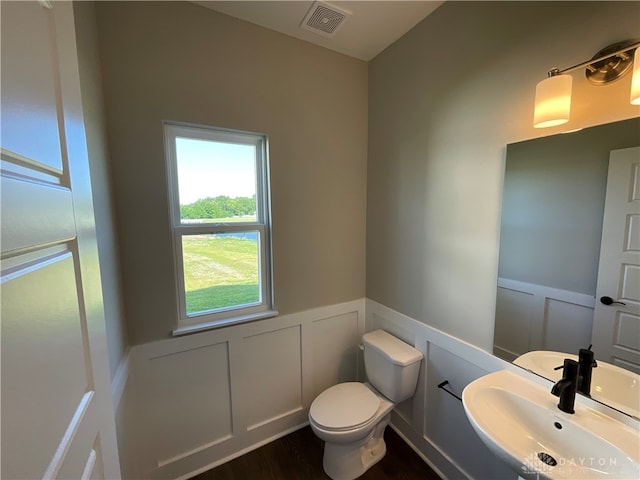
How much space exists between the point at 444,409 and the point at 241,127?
203 centimetres

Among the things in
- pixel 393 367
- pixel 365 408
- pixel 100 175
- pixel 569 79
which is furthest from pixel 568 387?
pixel 100 175

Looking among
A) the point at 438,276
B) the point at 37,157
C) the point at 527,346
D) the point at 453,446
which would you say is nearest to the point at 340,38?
the point at 438,276

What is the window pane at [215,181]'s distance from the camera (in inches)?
59.0

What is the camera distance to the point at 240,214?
1667 mm

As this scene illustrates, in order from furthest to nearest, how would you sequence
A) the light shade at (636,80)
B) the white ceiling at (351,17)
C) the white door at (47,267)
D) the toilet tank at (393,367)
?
the toilet tank at (393,367) → the white ceiling at (351,17) → the light shade at (636,80) → the white door at (47,267)

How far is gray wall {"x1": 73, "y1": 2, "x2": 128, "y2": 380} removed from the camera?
38.5 inches

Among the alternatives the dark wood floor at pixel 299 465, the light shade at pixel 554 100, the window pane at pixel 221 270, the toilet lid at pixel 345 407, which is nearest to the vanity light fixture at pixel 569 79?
the light shade at pixel 554 100

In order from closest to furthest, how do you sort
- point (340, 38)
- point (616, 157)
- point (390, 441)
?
point (616, 157) → point (340, 38) → point (390, 441)

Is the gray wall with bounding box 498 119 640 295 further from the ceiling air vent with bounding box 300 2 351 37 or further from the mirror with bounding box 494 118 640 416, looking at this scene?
the ceiling air vent with bounding box 300 2 351 37

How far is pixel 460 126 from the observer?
137 centimetres

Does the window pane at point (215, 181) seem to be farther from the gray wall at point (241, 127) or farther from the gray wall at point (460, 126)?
the gray wall at point (460, 126)

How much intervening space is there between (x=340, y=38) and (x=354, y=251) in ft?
4.61

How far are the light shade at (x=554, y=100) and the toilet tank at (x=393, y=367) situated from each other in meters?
1.34

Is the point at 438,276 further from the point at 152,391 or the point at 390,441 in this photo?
the point at 152,391
